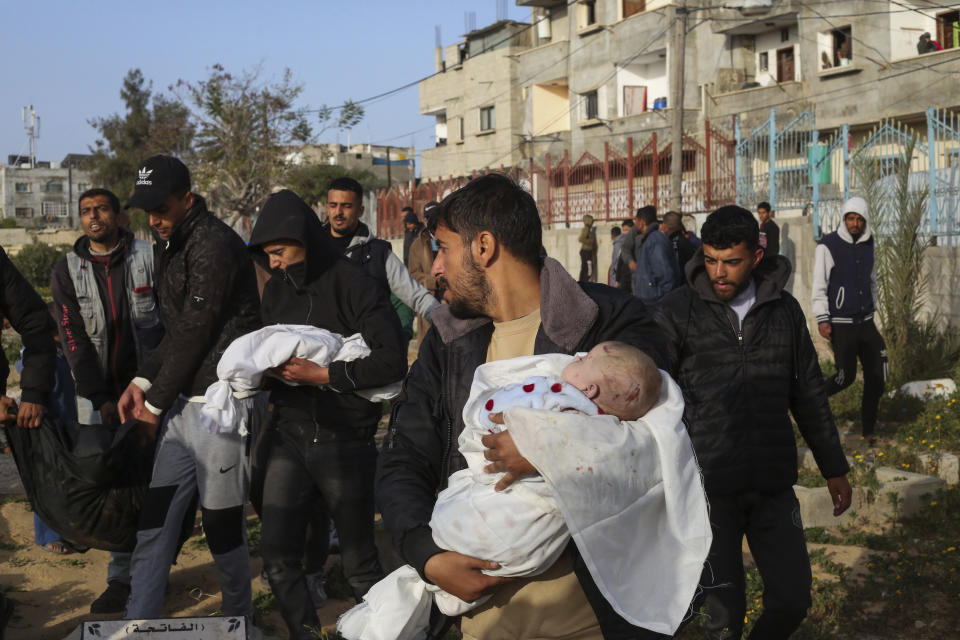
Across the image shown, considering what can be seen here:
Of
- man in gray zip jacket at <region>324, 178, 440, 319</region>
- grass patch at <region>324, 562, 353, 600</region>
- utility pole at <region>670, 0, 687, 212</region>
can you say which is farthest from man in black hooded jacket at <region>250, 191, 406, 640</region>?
utility pole at <region>670, 0, 687, 212</region>

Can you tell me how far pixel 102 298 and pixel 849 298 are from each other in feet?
19.0

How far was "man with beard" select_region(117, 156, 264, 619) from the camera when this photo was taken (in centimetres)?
425

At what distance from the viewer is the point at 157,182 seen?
4.30m

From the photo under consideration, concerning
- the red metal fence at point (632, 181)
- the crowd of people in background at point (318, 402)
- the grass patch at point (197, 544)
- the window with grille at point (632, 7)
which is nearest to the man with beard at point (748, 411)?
the crowd of people in background at point (318, 402)

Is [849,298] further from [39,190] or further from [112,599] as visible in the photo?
[39,190]

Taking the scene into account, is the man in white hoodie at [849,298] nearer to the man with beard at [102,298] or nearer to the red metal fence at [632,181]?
the man with beard at [102,298]

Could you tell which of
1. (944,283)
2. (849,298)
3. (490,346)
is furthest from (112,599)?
(944,283)

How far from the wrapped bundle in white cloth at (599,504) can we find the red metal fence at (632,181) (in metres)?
15.8

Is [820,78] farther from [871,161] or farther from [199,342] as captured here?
[199,342]

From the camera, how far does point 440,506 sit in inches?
90.1

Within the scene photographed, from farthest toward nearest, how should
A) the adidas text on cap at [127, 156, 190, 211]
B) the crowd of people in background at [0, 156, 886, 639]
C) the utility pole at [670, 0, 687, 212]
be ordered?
the utility pole at [670, 0, 687, 212] → the adidas text on cap at [127, 156, 190, 211] → the crowd of people in background at [0, 156, 886, 639]

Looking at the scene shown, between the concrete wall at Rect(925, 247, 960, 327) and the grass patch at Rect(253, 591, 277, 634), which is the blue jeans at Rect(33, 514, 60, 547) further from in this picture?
the concrete wall at Rect(925, 247, 960, 327)

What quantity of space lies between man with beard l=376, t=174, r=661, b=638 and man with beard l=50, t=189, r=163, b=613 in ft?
10.7

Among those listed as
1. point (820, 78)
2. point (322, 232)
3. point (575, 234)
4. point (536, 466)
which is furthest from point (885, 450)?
point (820, 78)
